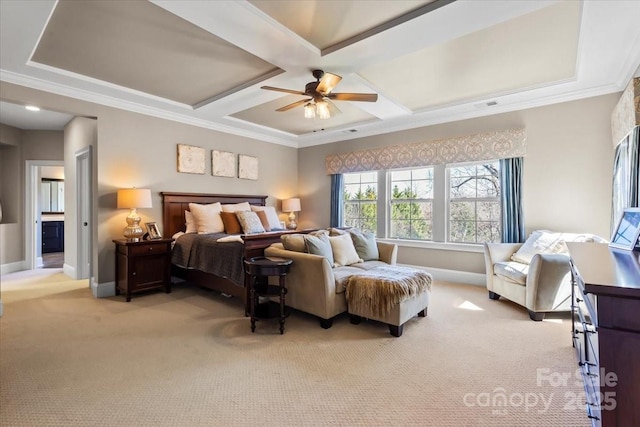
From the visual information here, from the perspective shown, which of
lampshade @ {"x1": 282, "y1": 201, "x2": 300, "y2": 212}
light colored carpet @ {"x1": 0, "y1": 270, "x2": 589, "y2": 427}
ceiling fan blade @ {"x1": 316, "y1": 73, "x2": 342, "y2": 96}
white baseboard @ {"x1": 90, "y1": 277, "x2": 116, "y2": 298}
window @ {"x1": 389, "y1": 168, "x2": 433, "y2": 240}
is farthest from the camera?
lampshade @ {"x1": 282, "y1": 201, "x2": 300, "y2": 212}

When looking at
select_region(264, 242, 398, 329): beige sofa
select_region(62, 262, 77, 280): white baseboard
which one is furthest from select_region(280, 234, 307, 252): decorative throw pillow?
select_region(62, 262, 77, 280): white baseboard

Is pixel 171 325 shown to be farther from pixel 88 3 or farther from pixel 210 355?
pixel 88 3

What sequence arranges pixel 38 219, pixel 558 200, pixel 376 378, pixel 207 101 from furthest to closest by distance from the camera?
pixel 38 219
pixel 207 101
pixel 558 200
pixel 376 378

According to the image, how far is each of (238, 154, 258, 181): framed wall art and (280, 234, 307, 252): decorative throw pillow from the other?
2.84m

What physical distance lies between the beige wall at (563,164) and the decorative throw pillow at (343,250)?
2.04 meters

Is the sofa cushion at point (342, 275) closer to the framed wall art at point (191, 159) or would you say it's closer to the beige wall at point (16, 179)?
the framed wall art at point (191, 159)

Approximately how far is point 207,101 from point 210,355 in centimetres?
339

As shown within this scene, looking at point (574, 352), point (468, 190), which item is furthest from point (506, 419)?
point (468, 190)

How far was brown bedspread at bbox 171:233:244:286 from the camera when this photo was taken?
344cm

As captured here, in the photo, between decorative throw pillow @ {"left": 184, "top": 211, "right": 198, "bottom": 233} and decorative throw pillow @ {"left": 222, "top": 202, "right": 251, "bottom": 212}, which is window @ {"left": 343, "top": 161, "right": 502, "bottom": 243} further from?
decorative throw pillow @ {"left": 184, "top": 211, "right": 198, "bottom": 233}

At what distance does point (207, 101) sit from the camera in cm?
429

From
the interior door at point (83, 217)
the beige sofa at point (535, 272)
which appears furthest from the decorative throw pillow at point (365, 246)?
the interior door at point (83, 217)

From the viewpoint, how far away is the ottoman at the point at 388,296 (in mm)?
Answer: 2807

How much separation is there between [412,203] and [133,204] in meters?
4.35
